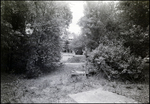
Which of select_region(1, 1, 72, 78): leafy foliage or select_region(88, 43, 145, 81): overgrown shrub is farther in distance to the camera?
select_region(1, 1, 72, 78): leafy foliage

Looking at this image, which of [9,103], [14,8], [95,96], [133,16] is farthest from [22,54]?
[133,16]

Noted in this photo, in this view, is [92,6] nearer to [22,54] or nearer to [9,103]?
[22,54]

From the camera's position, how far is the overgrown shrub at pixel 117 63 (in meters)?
6.43

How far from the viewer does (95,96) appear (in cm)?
446

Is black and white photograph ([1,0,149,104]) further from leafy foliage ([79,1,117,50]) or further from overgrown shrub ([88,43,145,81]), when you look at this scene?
leafy foliage ([79,1,117,50])

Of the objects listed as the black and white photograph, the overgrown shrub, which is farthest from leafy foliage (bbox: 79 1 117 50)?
the overgrown shrub

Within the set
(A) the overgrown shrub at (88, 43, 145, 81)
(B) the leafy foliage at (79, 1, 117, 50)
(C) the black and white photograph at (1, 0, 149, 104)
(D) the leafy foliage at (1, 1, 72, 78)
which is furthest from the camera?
(B) the leafy foliage at (79, 1, 117, 50)

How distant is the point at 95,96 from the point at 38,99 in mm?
1985

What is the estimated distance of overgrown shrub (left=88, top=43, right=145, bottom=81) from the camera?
21.1 ft

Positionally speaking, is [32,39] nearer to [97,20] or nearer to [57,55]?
[57,55]

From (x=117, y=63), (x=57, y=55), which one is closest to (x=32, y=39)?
(x=57, y=55)

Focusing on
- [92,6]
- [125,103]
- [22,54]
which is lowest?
[125,103]

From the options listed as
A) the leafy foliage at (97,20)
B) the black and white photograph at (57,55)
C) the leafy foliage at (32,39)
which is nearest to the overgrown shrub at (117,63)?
the black and white photograph at (57,55)

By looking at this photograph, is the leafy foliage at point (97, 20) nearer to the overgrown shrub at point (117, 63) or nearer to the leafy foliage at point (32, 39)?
the overgrown shrub at point (117, 63)
